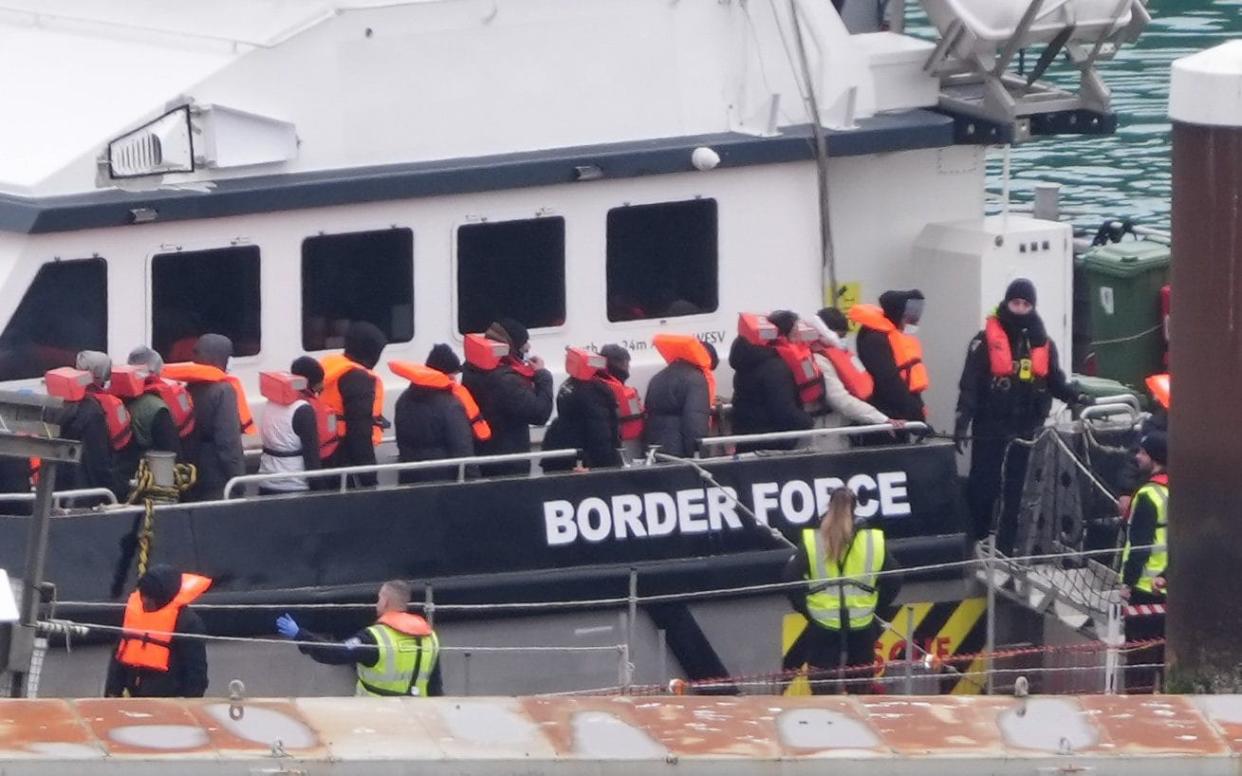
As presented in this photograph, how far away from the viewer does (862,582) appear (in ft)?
31.5

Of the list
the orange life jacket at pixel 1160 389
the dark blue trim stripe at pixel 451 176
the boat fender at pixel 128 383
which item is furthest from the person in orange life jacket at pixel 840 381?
the boat fender at pixel 128 383

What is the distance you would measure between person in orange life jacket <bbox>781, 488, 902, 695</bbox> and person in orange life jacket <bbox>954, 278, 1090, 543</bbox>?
0.96 meters

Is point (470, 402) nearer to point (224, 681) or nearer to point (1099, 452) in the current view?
point (224, 681)

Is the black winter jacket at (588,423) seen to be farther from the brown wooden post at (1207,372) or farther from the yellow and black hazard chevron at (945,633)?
the brown wooden post at (1207,372)

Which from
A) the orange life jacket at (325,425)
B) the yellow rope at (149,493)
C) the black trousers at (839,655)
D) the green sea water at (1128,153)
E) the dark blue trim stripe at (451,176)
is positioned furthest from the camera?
the green sea water at (1128,153)

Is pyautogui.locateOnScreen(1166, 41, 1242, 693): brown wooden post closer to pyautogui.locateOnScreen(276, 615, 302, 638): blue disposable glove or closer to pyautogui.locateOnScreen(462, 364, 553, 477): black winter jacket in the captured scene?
pyautogui.locateOnScreen(462, 364, 553, 477): black winter jacket

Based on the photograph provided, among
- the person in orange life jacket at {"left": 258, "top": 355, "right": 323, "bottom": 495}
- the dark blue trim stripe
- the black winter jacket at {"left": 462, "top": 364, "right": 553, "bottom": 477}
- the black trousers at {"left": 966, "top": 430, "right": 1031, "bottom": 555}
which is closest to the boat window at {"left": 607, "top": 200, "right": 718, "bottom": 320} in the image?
the dark blue trim stripe

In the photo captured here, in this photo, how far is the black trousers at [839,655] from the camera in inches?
382

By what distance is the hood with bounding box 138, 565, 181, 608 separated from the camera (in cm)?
853

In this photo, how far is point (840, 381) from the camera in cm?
1036

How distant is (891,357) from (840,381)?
0.26 m

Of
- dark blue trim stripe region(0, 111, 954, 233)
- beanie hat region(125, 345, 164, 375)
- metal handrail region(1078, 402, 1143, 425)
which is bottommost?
metal handrail region(1078, 402, 1143, 425)

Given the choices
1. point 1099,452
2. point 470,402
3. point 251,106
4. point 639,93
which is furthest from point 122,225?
point 1099,452

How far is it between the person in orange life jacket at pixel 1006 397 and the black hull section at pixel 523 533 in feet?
1.04
